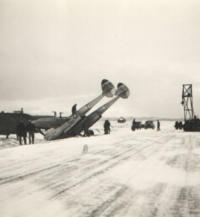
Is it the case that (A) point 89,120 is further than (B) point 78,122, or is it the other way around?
(A) point 89,120

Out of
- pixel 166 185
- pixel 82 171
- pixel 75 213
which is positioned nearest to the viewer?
pixel 75 213

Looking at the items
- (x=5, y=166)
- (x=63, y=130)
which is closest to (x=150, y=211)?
(x=5, y=166)

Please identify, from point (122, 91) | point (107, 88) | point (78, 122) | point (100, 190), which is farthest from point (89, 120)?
point (100, 190)

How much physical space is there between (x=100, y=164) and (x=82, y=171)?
4.90 ft

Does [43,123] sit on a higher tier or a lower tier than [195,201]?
higher

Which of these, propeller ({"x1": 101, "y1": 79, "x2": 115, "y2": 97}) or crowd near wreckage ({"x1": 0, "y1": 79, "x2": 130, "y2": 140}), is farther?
propeller ({"x1": 101, "y1": 79, "x2": 115, "y2": 97})

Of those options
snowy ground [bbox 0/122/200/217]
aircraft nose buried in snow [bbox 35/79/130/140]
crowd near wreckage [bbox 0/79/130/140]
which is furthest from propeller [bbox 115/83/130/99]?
snowy ground [bbox 0/122/200/217]

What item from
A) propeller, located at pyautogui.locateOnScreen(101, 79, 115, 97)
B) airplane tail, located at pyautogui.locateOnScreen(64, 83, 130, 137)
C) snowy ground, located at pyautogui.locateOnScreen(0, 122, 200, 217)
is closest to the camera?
snowy ground, located at pyautogui.locateOnScreen(0, 122, 200, 217)

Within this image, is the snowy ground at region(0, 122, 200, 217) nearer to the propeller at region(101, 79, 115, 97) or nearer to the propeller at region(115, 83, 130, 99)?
the propeller at region(101, 79, 115, 97)

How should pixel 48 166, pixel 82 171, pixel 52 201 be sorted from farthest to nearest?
pixel 48 166 < pixel 82 171 < pixel 52 201

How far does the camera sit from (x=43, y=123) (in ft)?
85.9

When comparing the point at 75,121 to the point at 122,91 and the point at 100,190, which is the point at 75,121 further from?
the point at 100,190

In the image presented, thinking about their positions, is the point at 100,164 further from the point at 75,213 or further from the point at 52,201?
the point at 75,213

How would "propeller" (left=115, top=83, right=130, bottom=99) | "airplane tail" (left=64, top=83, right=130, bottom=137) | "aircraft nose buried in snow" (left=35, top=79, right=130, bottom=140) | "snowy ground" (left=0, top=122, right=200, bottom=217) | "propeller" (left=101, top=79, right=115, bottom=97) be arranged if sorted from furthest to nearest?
"propeller" (left=115, top=83, right=130, bottom=99)
"propeller" (left=101, top=79, right=115, bottom=97)
"airplane tail" (left=64, top=83, right=130, bottom=137)
"aircraft nose buried in snow" (left=35, top=79, right=130, bottom=140)
"snowy ground" (left=0, top=122, right=200, bottom=217)
